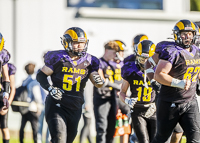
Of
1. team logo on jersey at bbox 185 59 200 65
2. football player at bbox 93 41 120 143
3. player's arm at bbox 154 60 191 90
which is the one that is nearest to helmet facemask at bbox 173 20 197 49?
team logo on jersey at bbox 185 59 200 65

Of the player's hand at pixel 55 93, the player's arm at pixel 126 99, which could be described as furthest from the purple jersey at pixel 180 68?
the player's hand at pixel 55 93

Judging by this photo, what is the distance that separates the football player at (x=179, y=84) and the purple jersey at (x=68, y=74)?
1.09 metres

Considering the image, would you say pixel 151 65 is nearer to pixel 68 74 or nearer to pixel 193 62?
pixel 193 62

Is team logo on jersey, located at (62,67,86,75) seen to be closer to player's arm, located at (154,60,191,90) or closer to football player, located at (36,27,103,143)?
football player, located at (36,27,103,143)

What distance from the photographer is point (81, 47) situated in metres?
6.78

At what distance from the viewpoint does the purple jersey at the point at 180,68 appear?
600cm

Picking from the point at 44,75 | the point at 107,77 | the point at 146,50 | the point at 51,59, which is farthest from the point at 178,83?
the point at 107,77

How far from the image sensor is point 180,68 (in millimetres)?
6059

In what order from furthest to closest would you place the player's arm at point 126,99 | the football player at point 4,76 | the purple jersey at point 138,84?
the football player at point 4,76, the purple jersey at point 138,84, the player's arm at point 126,99

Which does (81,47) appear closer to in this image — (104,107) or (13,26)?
(104,107)

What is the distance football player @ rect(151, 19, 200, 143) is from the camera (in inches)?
236

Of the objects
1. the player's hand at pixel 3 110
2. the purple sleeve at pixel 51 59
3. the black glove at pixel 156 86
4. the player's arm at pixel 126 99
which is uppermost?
the purple sleeve at pixel 51 59

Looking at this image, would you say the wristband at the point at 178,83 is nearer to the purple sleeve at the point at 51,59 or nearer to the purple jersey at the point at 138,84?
the purple jersey at the point at 138,84

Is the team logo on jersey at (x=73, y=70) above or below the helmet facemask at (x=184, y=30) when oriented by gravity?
below
